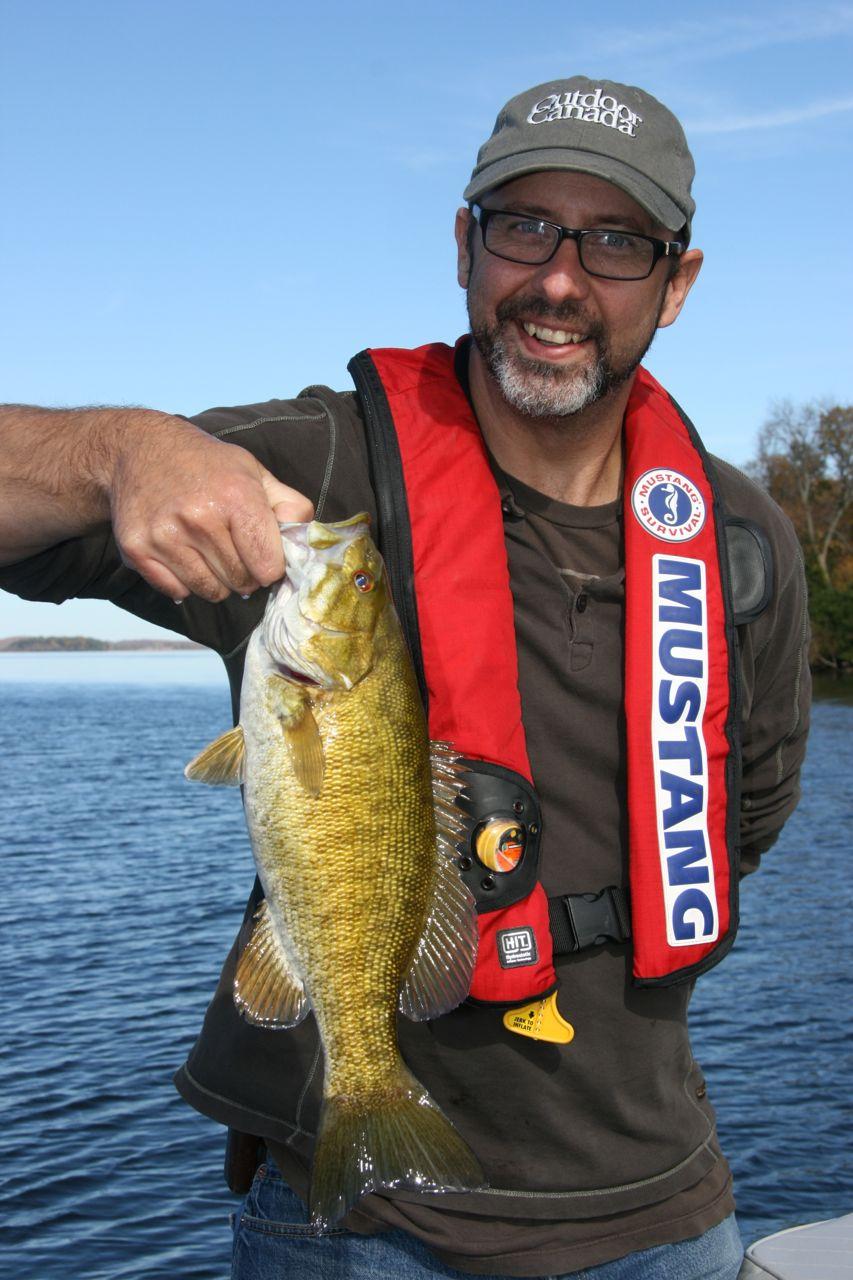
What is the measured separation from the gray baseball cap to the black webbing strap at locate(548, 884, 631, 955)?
1797 mm

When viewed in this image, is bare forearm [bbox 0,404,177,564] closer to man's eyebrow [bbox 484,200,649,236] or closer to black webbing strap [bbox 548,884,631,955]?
man's eyebrow [bbox 484,200,649,236]

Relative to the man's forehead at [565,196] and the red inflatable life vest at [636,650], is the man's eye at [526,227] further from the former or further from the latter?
the red inflatable life vest at [636,650]

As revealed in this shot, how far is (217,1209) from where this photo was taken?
1007 cm

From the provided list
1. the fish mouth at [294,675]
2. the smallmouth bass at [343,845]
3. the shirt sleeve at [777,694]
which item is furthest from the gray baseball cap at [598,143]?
the fish mouth at [294,675]

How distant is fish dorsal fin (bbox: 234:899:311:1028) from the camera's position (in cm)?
274

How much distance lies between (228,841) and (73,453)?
72.9 feet

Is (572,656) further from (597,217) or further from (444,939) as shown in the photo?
(597,217)

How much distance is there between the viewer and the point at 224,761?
2.67 m

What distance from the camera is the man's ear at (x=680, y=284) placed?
12.5 feet

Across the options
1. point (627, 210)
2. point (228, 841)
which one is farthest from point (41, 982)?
point (627, 210)

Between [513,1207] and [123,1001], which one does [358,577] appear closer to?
[513,1207]

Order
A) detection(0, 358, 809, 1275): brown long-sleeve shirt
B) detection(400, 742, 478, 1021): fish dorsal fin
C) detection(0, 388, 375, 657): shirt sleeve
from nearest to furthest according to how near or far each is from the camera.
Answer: detection(400, 742, 478, 1021): fish dorsal fin, detection(0, 388, 375, 657): shirt sleeve, detection(0, 358, 809, 1275): brown long-sleeve shirt

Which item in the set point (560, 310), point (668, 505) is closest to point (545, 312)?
point (560, 310)

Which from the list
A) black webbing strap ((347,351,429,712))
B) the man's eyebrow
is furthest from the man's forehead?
black webbing strap ((347,351,429,712))
